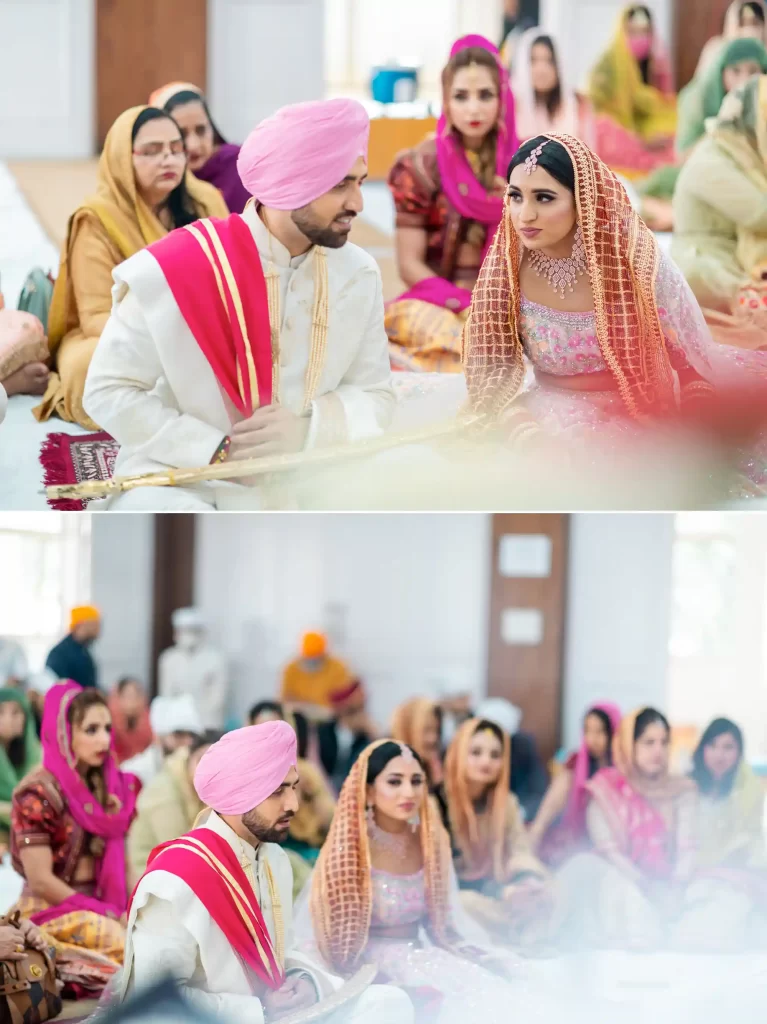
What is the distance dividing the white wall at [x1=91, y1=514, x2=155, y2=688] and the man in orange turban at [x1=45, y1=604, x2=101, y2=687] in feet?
1.90

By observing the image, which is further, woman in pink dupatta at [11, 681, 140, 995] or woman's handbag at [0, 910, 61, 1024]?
woman in pink dupatta at [11, 681, 140, 995]

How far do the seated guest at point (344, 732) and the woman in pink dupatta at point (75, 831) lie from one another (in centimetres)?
174

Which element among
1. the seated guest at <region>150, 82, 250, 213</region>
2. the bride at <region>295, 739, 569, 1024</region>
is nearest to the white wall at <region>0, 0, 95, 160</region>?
the seated guest at <region>150, 82, 250, 213</region>

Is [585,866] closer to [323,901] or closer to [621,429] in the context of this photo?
[323,901]

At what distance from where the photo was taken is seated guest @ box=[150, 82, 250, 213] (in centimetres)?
253

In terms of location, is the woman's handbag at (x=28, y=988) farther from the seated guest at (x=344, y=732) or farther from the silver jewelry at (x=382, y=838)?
the seated guest at (x=344, y=732)

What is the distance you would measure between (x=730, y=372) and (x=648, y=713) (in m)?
1.80

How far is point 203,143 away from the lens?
2.83 m

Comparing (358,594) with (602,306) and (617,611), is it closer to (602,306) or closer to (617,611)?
(617,611)

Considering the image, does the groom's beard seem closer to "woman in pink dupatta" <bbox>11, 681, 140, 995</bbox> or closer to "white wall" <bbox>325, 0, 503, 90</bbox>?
"woman in pink dupatta" <bbox>11, 681, 140, 995</bbox>

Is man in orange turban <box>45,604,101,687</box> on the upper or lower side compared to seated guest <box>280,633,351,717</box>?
upper

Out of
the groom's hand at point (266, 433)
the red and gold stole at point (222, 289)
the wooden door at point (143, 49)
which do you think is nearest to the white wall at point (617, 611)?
the wooden door at point (143, 49)

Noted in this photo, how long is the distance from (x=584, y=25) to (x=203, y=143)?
74.1 inches

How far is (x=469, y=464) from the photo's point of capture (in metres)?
2.43
